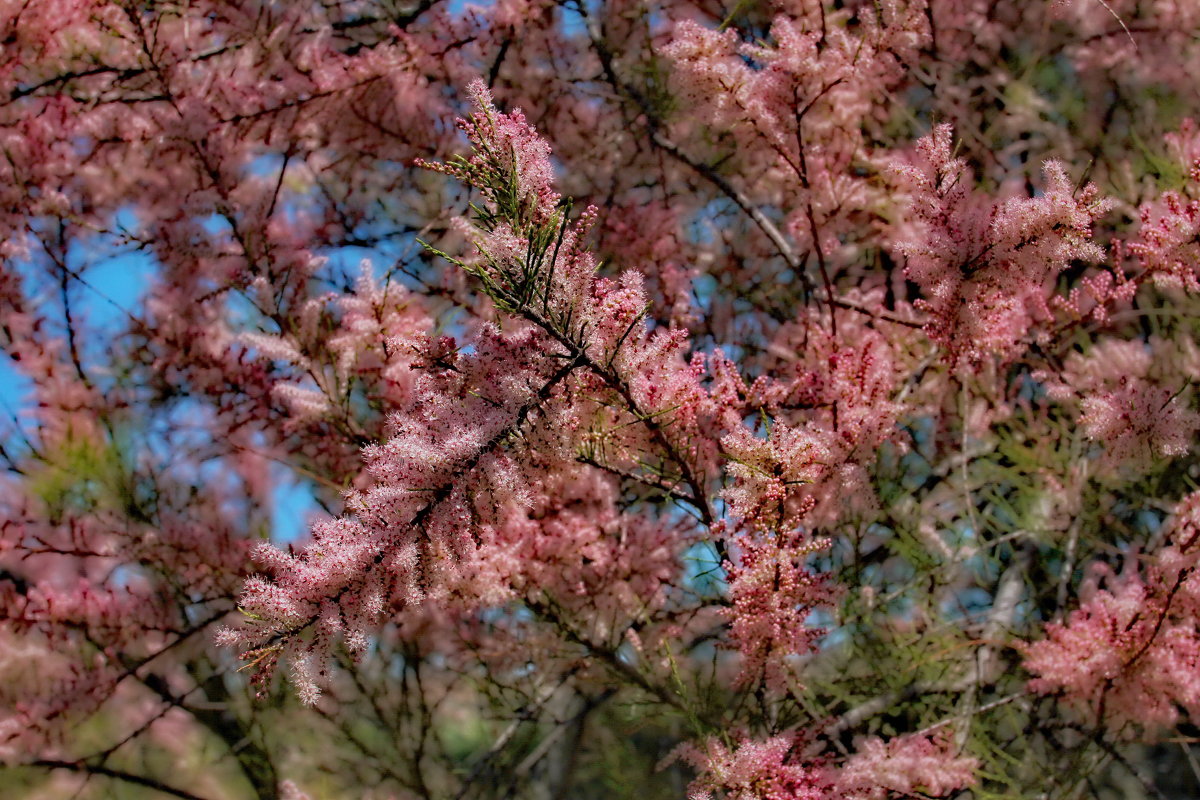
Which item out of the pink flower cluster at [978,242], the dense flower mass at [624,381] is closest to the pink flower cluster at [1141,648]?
the dense flower mass at [624,381]

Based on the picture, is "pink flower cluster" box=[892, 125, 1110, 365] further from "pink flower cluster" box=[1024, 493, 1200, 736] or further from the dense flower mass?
"pink flower cluster" box=[1024, 493, 1200, 736]

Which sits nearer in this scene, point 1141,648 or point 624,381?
point 624,381

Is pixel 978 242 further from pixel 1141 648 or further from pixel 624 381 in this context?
pixel 1141 648

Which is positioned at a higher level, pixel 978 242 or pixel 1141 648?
pixel 978 242

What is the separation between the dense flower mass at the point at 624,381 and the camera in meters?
1.36

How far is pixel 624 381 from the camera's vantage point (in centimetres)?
134

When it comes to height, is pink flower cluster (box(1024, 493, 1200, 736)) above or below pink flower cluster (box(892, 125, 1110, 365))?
below

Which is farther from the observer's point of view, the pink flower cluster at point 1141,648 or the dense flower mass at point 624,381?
the pink flower cluster at point 1141,648

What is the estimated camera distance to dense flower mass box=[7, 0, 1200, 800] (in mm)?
1357

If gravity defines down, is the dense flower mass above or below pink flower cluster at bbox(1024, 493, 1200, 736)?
above

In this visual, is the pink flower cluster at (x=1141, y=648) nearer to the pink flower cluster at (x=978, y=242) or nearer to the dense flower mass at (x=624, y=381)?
the dense flower mass at (x=624, y=381)

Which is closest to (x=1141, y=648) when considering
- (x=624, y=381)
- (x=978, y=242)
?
(x=978, y=242)

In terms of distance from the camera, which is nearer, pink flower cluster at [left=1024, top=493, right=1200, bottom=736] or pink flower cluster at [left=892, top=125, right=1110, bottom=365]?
pink flower cluster at [left=892, top=125, right=1110, bottom=365]

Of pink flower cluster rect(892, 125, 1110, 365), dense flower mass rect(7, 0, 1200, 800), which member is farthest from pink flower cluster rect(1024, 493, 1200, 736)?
pink flower cluster rect(892, 125, 1110, 365)
